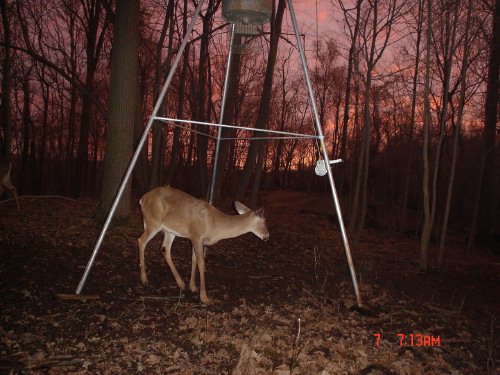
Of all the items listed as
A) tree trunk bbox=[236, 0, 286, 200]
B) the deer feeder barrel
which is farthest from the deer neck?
tree trunk bbox=[236, 0, 286, 200]

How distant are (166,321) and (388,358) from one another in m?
2.32

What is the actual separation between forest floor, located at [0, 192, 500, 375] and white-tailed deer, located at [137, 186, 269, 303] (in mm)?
601

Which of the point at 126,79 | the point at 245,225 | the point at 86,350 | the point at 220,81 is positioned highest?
the point at 220,81

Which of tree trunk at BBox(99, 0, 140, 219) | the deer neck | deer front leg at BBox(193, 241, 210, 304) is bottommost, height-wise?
deer front leg at BBox(193, 241, 210, 304)

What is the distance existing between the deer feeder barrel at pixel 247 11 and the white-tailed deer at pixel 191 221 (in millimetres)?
2522

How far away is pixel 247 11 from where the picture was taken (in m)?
4.51

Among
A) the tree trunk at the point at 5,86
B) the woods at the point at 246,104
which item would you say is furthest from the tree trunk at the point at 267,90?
the tree trunk at the point at 5,86

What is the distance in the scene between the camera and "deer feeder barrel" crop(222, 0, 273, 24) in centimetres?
444

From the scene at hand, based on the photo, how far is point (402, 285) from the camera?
6219 mm

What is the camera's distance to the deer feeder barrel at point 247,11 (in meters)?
4.44

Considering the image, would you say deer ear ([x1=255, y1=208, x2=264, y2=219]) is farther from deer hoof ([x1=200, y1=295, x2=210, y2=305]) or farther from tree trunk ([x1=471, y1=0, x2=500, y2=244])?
tree trunk ([x1=471, y1=0, x2=500, y2=244])

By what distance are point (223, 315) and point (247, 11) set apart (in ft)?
12.2

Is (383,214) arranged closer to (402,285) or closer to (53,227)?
(402,285)

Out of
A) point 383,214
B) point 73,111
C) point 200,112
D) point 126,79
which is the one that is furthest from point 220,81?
point 126,79
